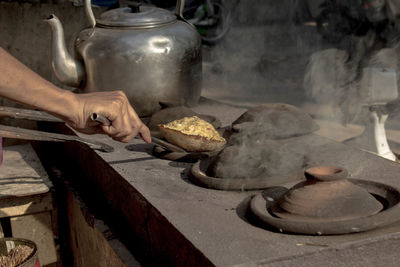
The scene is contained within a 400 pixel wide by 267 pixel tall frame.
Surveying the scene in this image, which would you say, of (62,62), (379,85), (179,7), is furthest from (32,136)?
(379,85)

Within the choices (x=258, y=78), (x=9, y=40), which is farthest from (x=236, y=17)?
(x=9, y=40)

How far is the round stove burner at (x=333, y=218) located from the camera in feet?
5.71

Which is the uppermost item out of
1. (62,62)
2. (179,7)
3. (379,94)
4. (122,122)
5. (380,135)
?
(179,7)

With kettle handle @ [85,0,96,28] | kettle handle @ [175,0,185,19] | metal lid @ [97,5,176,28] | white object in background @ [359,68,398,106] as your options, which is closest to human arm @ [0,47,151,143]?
metal lid @ [97,5,176,28]

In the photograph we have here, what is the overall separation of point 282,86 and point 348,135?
3367mm

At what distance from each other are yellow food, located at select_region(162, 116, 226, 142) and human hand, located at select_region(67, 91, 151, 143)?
2.16 ft

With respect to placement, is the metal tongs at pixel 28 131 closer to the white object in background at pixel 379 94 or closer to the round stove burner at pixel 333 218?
the round stove burner at pixel 333 218

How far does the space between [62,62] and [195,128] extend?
4.74 feet

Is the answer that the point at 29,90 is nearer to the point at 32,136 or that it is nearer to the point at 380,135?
the point at 32,136

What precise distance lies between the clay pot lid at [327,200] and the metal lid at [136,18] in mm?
2121

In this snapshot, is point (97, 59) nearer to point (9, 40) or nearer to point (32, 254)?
point (9, 40)

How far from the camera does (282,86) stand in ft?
29.2

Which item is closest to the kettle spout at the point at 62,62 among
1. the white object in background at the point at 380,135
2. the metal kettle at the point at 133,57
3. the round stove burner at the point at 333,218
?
the metal kettle at the point at 133,57

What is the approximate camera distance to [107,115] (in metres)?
1.92
